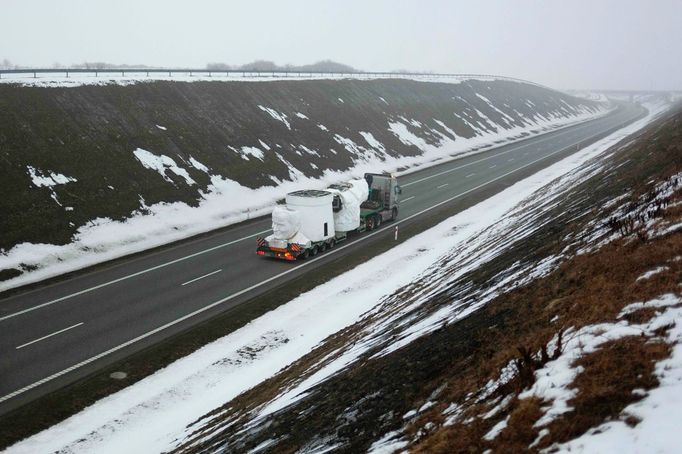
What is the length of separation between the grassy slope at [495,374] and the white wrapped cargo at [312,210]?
12.9 meters

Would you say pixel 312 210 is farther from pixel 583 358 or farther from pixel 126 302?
pixel 583 358

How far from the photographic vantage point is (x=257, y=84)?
55.3 metres

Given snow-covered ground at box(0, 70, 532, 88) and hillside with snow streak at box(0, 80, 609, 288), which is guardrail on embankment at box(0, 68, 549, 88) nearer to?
snow-covered ground at box(0, 70, 532, 88)

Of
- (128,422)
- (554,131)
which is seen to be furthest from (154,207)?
(554,131)

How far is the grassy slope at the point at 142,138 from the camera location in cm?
2648

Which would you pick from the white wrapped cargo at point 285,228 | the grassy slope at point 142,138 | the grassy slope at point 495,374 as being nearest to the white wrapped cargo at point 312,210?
the white wrapped cargo at point 285,228

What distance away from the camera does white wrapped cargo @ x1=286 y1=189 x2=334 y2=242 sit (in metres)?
25.0

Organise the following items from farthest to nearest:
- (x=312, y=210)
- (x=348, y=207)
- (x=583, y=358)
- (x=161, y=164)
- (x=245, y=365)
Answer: (x=161, y=164) < (x=348, y=207) < (x=312, y=210) < (x=245, y=365) < (x=583, y=358)

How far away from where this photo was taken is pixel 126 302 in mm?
19391

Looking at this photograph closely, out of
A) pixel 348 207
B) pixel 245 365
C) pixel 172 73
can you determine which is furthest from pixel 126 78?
pixel 245 365

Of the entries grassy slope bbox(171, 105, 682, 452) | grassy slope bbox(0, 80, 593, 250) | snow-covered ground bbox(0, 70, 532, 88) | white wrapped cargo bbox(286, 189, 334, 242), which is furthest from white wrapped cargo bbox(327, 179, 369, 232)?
snow-covered ground bbox(0, 70, 532, 88)

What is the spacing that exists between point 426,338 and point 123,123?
32.0 m

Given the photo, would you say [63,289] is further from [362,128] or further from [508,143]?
[508,143]

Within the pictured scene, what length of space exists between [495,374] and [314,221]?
59.8 ft
